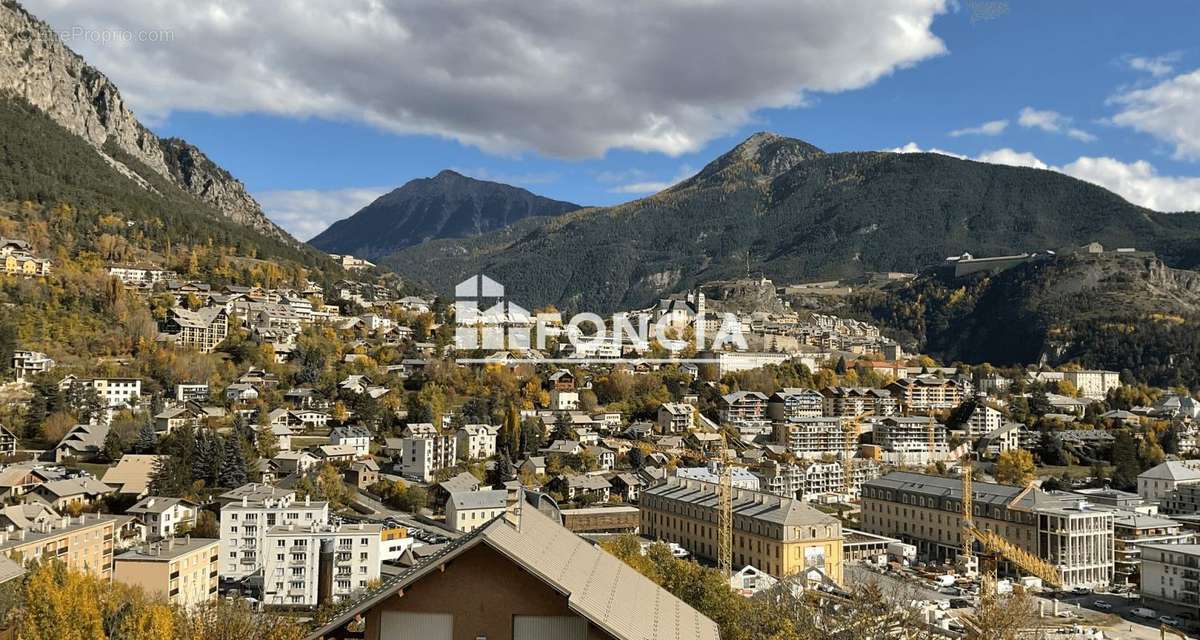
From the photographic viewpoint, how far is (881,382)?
6675 cm

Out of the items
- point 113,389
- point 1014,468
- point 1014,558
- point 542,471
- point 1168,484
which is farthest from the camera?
point 1014,468

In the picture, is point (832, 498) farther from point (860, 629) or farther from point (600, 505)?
point (860, 629)

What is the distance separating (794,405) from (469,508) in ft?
91.5

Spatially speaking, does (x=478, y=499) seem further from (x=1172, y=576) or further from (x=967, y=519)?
(x=1172, y=576)

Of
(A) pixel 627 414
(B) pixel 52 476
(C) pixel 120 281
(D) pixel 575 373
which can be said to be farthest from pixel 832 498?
(C) pixel 120 281

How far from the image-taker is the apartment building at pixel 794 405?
5594 centimetres

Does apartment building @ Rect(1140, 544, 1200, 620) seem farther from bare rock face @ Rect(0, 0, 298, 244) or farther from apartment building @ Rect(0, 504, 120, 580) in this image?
bare rock face @ Rect(0, 0, 298, 244)

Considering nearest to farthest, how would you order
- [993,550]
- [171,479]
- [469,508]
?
[171,479], [993,550], [469,508]

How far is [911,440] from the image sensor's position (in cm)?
5241

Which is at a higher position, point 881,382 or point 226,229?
point 226,229

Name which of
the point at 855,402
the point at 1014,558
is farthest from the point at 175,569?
the point at 855,402

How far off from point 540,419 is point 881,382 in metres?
30.6

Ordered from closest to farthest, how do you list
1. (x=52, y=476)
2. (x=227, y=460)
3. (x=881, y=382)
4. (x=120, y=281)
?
(x=52, y=476), (x=227, y=460), (x=120, y=281), (x=881, y=382)

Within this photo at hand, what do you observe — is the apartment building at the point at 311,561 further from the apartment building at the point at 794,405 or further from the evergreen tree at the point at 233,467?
the apartment building at the point at 794,405
